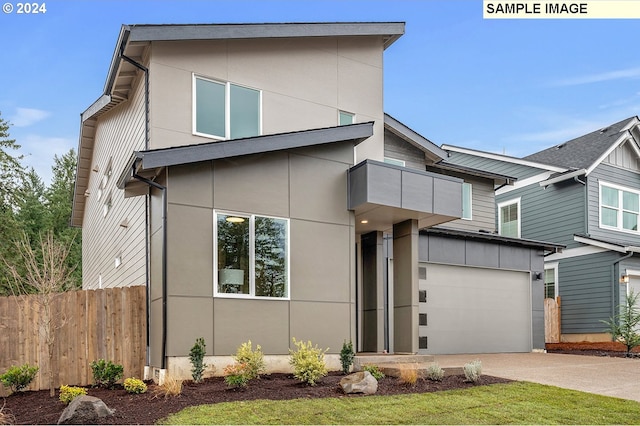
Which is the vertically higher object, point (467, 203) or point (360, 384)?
point (467, 203)

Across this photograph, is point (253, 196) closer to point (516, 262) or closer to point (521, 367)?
point (521, 367)

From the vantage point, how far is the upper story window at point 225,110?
39.9ft

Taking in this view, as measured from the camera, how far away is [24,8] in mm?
11531

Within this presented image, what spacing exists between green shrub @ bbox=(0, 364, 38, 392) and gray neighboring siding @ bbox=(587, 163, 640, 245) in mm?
18265

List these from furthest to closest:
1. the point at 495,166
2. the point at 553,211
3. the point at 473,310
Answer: the point at 495,166 → the point at 553,211 → the point at 473,310

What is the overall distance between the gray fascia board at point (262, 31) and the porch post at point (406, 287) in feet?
16.8

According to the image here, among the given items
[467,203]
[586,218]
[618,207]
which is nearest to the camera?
[467,203]

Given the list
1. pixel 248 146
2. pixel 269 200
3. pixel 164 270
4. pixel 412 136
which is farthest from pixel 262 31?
pixel 412 136

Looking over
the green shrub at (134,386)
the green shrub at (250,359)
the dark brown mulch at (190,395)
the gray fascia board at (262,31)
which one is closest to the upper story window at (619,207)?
the gray fascia board at (262,31)

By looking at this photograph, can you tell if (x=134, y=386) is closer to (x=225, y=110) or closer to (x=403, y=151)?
(x=225, y=110)

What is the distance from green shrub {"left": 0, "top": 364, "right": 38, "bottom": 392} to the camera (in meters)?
9.64

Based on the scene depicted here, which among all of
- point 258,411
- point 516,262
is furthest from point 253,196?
point 516,262

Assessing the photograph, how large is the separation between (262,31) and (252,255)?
5382mm

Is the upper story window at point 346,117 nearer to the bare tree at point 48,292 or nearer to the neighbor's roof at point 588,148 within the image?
the bare tree at point 48,292
